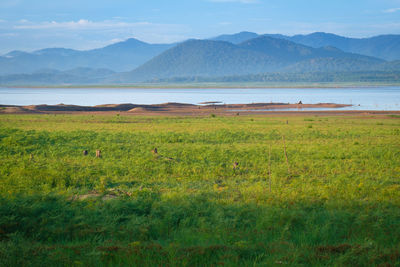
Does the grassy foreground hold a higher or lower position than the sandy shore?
lower

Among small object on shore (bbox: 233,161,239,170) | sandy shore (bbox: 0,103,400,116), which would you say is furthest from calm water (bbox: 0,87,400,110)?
small object on shore (bbox: 233,161,239,170)

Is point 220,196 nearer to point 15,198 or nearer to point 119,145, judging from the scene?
point 15,198

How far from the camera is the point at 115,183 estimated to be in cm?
1420

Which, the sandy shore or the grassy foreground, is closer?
the grassy foreground

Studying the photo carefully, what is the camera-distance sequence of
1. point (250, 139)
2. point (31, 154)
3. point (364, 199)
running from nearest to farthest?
1. point (364, 199)
2. point (31, 154)
3. point (250, 139)

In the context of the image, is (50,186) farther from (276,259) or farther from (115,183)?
(276,259)

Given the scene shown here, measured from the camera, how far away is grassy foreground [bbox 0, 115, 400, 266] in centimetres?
812

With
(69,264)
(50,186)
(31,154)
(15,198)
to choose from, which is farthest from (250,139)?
(69,264)

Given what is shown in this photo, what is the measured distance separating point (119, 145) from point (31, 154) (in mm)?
4755

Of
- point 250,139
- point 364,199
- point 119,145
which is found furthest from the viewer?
point 250,139

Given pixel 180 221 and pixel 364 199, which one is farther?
pixel 364 199

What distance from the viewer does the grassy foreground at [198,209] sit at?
812 centimetres

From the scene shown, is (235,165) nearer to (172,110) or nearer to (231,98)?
(172,110)

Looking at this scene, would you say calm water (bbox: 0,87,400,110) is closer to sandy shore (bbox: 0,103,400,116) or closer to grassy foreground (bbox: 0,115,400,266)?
sandy shore (bbox: 0,103,400,116)
